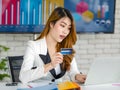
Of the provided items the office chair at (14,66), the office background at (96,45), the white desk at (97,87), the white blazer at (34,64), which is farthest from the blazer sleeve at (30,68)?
the office background at (96,45)

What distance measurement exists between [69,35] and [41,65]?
33 cm

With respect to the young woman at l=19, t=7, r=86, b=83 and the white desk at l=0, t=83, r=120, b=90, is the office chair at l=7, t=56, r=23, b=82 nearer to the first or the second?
the young woman at l=19, t=7, r=86, b=83

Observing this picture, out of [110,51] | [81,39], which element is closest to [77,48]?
[81,39]

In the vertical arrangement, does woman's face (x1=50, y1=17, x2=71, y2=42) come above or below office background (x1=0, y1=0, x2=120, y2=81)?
above

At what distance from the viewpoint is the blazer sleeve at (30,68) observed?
2072mm

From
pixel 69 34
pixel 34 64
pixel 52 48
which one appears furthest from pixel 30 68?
pixel 69 34

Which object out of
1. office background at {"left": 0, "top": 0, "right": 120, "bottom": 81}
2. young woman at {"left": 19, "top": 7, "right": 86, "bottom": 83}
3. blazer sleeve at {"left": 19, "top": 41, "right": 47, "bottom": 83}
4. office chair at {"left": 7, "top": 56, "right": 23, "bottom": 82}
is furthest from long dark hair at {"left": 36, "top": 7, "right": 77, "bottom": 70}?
office background at {"left": 0, "top": 0, "right": 120, "bottom": 81}

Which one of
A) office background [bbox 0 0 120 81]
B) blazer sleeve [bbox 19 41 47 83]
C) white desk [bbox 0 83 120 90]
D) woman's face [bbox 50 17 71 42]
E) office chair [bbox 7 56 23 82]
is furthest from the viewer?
office background [bbox 0 0 120 81]

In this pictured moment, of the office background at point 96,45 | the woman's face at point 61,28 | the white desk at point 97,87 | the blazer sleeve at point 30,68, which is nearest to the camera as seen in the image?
the white desk at point 97,87

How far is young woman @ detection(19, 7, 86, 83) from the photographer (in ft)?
7.02

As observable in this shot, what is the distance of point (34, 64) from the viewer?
2279 millimetres

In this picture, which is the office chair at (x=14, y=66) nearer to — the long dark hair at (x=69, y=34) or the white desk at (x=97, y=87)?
the long dark hair at (x=69, y=34)

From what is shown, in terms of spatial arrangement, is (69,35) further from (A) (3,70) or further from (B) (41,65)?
(A) (3,70)

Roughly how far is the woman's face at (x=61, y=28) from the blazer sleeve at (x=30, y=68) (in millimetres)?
193
